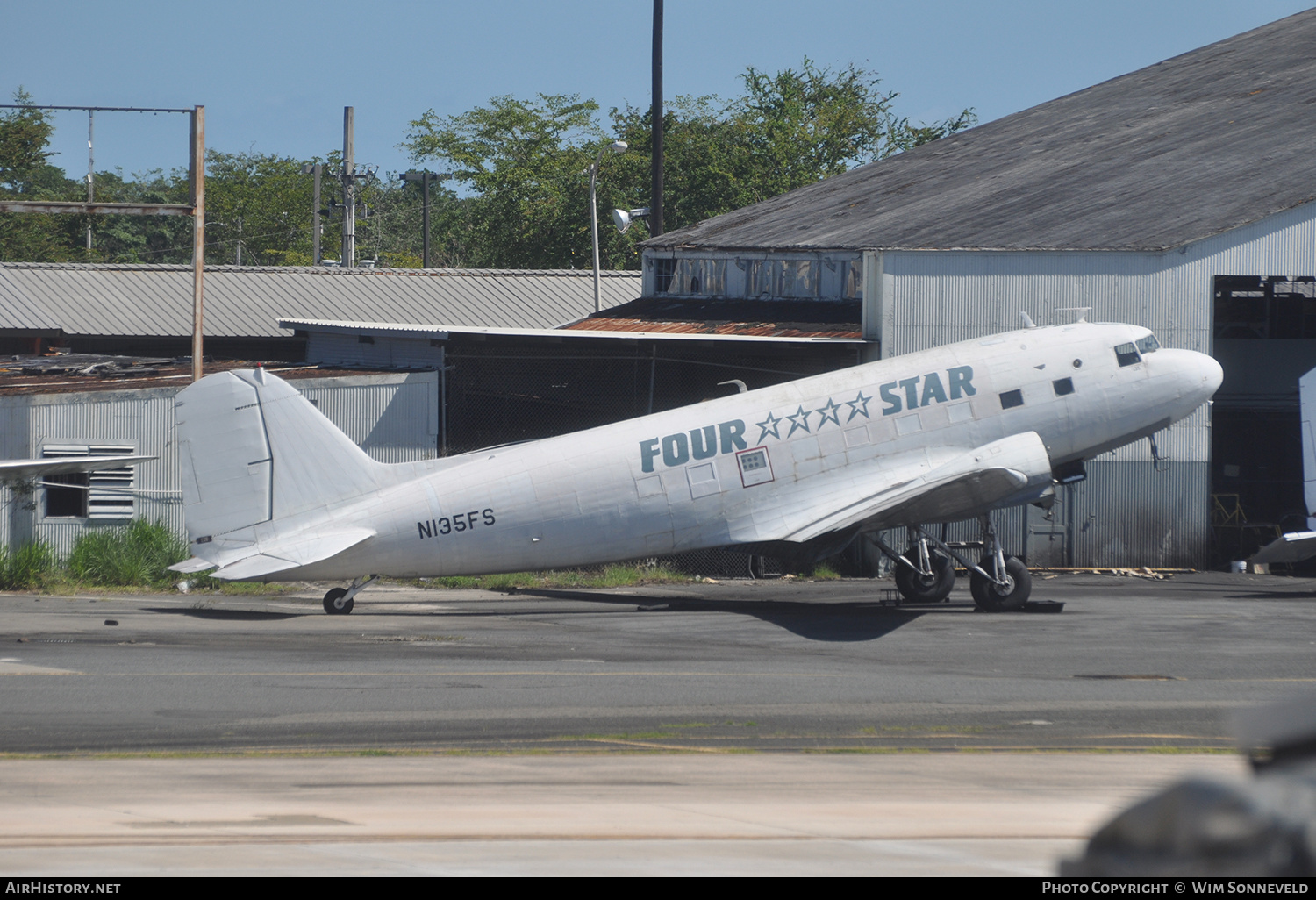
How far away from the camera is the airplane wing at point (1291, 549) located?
1030 inches

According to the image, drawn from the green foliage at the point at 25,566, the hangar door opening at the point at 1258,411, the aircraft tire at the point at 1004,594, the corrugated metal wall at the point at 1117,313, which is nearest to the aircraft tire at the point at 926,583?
the aircraft tire at the point at 1004,594

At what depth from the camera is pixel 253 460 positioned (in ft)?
70.5

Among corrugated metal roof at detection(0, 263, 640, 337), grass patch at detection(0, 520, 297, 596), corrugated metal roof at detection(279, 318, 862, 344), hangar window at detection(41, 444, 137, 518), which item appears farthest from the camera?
corrugated metal roof at detection(0, 263, 640, 337)

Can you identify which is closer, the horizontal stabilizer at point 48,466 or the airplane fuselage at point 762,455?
the horizontal stabilizer at point 48,466

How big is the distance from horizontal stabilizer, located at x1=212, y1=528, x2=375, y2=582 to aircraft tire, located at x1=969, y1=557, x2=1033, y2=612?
1065 cm

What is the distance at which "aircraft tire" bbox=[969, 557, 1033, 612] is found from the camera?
931 inches

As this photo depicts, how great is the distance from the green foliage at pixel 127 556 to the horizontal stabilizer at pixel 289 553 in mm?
6173

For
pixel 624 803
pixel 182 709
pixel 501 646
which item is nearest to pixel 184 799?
pixel 624 803

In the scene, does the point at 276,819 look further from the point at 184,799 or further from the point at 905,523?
the point at 905,523

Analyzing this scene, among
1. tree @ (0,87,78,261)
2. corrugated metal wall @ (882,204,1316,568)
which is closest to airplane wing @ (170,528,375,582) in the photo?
corrugated metal wall @ (882,204,1316,568)

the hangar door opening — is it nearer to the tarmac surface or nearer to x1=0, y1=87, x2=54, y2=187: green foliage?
the tarmac surface

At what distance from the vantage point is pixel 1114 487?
3158cm

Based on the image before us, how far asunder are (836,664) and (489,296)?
35408 millimetres

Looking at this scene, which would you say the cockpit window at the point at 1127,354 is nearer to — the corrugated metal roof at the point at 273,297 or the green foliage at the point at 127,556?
the green foliage at the point at 127,556
